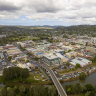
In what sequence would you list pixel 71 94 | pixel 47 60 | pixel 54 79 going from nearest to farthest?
pixel 71 94 < pixel 54 79 < pixel 47 60

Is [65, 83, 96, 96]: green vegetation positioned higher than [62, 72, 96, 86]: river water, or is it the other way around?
[65, 83, 96, 96]: green vegetation

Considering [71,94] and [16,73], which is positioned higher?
[16,73]

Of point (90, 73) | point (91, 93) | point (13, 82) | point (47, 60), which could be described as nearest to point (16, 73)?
point (13, 82)

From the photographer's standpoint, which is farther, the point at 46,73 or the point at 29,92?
the point at 46,73

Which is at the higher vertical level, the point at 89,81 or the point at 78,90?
the point at 78,90

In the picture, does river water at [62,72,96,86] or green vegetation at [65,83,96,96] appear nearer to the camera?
green vegetation at [65,83,96,96]

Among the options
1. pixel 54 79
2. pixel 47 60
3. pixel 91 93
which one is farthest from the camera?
pixel 47 60

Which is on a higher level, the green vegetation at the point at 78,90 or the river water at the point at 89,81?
the green vegetation at the point at 78,90

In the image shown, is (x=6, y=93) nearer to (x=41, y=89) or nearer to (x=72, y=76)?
(x=41, y=89)

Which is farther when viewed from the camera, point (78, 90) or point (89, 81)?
point (89, 81)

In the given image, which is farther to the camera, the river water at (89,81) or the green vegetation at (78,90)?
the river water at (89,81)
